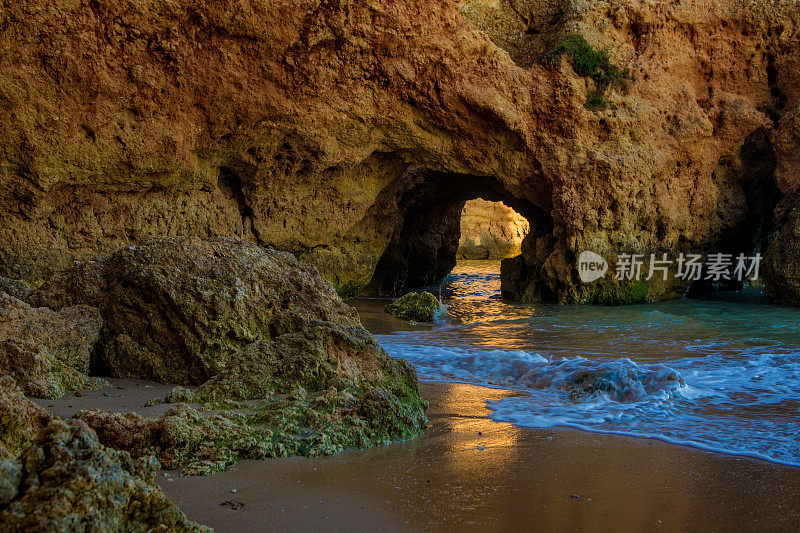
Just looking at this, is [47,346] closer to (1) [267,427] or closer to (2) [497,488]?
(1) [267,427]

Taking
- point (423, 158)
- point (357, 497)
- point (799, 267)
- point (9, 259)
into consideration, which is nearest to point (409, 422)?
point (357, 497)

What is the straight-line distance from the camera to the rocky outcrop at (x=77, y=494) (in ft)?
4.85

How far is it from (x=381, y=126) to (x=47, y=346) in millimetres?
6784

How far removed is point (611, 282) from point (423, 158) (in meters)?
4.12

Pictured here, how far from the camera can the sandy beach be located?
7.24ft

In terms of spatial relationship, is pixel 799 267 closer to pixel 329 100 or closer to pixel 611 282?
pixel 611 282

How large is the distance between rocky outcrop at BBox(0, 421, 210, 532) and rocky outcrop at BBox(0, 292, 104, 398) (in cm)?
206

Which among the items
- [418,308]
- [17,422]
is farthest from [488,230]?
[17,422]

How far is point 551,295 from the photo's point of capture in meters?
11.9

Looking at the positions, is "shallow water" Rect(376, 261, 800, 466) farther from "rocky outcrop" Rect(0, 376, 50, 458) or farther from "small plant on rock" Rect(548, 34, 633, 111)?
"small plant on rock" Rect(548, 34, 633, 111)

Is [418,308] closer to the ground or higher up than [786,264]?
closer to the ground

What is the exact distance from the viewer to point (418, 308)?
9.22 m

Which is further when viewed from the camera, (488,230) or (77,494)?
(488,230)

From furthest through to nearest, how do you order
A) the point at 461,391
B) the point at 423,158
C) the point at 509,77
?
the point at 423,158, the point at 509,77, the point at 461,391
